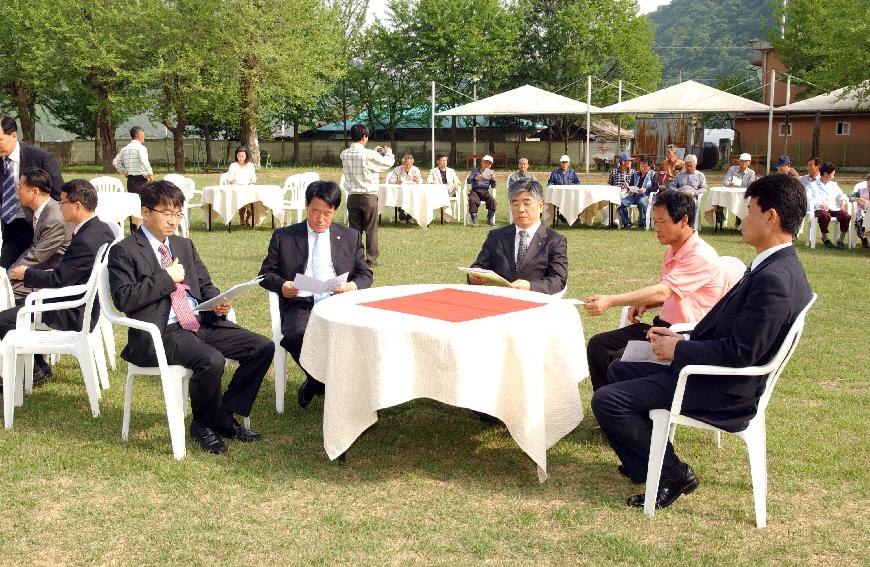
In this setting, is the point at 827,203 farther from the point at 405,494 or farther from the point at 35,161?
the point at 405,494

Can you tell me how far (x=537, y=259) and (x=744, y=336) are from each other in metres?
2.06

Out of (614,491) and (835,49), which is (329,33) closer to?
(835,49)

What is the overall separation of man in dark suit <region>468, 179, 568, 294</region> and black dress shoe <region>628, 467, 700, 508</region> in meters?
1.70

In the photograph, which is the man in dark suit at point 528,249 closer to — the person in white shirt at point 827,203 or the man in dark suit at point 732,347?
the man in dark suit at point 732,347

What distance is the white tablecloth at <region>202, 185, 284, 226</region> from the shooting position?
14.3 metres

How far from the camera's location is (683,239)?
4688 mm

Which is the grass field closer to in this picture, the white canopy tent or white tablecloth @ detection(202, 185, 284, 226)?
white tablecloth @ detection(202, 185, 284, 226)

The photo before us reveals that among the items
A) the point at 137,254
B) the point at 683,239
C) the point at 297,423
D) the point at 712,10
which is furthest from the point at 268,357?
the point at 712,10

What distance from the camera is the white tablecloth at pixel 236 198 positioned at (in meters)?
14.3

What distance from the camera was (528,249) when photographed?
553 cm

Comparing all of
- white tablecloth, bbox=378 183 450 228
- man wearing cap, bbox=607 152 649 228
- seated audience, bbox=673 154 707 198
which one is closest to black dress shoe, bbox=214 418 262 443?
white tablecloth, bbox=378 183 450 228

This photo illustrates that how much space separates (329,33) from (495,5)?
10.3 meters

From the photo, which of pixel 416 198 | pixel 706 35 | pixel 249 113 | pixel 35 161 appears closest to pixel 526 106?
pixel 416 198

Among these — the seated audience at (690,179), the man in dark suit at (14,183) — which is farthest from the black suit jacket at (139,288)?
the seated audience at (690,179)
